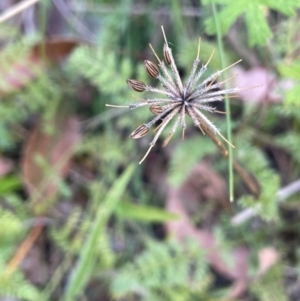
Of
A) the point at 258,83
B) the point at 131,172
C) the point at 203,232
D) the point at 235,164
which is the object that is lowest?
the point at 203,232

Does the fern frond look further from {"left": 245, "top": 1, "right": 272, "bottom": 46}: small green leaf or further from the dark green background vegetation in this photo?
{"left": 245, "top": 1, "right": 272, "bottom": 46}: small green leaf

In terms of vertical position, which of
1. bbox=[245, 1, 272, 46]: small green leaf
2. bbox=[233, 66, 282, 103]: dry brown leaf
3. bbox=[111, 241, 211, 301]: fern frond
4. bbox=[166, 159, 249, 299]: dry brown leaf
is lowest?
bbox=[111, 241, 211, 301]: fern frond

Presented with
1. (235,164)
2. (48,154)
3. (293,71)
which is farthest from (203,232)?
(293,71)

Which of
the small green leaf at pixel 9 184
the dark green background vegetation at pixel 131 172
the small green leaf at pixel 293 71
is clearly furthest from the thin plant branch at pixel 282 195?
the small green leaf at pixel 9 184

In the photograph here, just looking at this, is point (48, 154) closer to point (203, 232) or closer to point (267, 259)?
point (203, 232)

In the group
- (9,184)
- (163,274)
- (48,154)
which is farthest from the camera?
(48,154)

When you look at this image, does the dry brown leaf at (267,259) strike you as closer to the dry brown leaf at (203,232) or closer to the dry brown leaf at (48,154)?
the dry brown leaf at (203,232)

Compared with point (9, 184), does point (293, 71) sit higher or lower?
higher

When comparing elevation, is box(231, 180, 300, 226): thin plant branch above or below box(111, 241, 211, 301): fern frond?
above

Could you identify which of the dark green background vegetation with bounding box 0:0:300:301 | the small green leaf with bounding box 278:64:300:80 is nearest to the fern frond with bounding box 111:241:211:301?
the dark green background vegetation with bounding box 0:0:300:301
